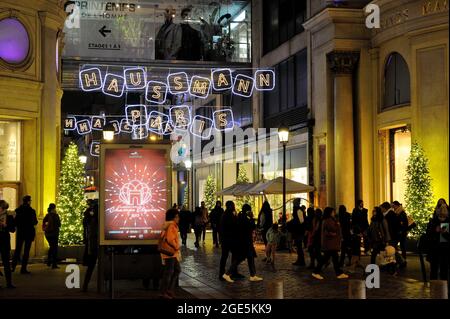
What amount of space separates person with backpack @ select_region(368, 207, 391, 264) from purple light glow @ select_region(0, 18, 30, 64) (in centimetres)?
1151

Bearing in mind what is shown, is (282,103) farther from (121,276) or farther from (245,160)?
(121,276)

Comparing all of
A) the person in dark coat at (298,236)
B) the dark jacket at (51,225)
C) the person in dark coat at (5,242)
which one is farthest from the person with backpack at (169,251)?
the person in dark coat at (298,236)

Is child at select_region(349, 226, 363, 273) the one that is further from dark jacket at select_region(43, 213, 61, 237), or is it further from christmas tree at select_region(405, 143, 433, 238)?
dark jacket at select_region(43, 213, 61, 237)

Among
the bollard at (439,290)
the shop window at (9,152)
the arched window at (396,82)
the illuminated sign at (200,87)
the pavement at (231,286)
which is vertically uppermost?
the illuminated sign at (200,87)

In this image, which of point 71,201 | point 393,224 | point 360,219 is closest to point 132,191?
point 393,224

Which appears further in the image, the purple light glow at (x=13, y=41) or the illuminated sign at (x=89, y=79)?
the illuminated sign at (x=89, y=79)

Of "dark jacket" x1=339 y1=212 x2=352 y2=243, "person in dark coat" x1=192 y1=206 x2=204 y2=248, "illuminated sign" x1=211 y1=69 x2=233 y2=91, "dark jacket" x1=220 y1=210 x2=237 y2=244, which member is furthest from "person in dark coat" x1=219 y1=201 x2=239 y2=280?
"illuminated sign" x1=211 y1=69 x2=233 y2=91

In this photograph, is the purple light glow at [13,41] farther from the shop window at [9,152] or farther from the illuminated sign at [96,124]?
the illuminated sign at [96,124]

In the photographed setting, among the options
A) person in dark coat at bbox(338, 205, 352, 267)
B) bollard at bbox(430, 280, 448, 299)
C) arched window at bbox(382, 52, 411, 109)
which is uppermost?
arched window at bbox(382, 52, 411, 109)

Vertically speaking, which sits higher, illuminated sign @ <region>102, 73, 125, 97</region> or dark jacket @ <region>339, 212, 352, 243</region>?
illuminated sign @ <region>102, 73, 125, 97</region>

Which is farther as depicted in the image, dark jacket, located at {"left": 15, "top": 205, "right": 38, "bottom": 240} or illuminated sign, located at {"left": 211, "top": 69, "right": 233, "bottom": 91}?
illuminated sign, located at {"left": 211, "top": 69, "right": 233, "bottom": 91}

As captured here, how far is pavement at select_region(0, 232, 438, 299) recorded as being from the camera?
16844 millimetres

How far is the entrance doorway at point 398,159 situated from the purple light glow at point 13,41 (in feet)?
44.9

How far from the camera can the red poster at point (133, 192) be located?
16953 mm
